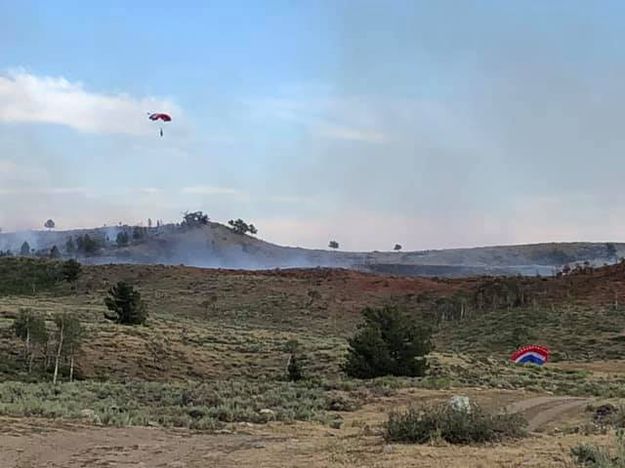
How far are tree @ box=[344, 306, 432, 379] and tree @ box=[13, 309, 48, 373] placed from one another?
1360cm

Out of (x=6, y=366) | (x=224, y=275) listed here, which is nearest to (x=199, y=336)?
(x=6, y=366)

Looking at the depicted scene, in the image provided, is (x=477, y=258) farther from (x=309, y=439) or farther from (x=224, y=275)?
(x=309, y=439)

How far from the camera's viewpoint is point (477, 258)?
173 meters

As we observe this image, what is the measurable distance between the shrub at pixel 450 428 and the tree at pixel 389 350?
15.3 m

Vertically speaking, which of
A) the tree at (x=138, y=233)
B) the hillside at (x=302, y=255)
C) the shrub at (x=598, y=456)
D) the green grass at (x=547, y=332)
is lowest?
the green grass at (x=547, y=332)

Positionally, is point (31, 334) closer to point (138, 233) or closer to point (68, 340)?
point (68, 340)

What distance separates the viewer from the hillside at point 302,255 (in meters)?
134

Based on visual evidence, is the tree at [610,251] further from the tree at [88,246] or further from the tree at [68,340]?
the tree at [68,340]

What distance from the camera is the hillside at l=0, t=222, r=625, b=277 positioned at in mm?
134250

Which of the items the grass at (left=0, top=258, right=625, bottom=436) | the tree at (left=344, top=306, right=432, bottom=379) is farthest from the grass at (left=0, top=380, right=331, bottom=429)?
the tree at (left=344, top=306, right=432, bottom=379)

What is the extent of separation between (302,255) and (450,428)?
15906 cm

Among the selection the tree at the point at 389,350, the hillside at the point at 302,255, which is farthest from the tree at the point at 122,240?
the tree at the point at 389,350

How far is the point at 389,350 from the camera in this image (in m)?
29.3

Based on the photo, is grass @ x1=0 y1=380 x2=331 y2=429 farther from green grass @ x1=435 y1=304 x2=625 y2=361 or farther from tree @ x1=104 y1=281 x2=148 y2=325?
green grass @ x1=435 y1=304 x2=625 y2=361
